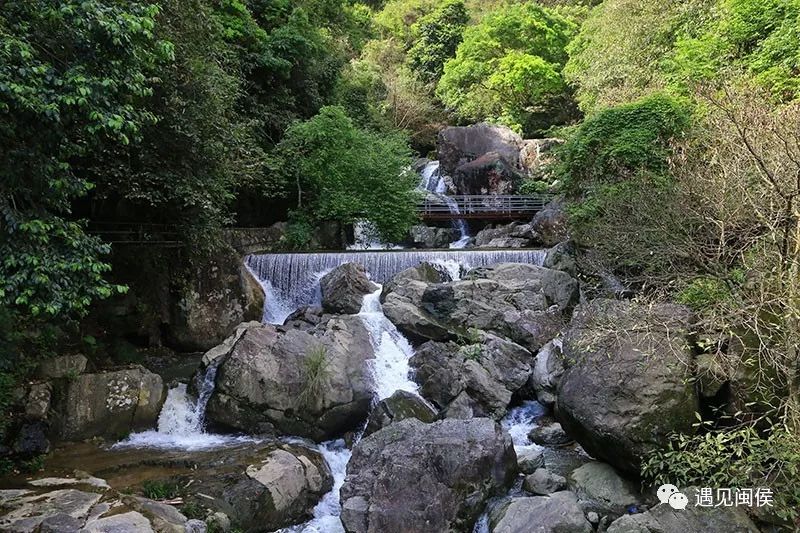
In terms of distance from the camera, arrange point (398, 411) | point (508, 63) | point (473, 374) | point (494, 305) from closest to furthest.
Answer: point (398, 411) < point (473, 374) < point (494, 305) < point (508, 63)

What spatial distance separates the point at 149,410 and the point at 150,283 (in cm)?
374

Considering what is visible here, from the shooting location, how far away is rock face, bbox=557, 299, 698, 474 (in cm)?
601

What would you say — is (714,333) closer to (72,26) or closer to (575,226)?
(575,226)

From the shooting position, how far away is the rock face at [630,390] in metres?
6.01

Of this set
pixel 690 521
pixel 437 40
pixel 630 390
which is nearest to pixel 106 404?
pixel 630 390

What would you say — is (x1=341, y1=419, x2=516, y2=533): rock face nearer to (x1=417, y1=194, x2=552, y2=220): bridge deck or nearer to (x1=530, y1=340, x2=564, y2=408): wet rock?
(x1=530, y1=340, x2=564, y2=408): wet rock

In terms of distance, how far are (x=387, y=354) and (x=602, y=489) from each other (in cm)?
453

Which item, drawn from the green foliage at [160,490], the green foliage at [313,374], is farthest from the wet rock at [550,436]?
the green foliage at [160,490]

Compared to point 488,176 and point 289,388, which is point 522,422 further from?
point 488,176

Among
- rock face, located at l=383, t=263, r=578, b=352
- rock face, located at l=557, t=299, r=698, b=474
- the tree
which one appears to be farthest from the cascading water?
the tree

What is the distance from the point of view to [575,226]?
10969 millimetres

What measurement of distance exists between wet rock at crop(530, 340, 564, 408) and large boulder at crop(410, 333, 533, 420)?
21 centimetres

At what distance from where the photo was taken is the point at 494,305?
11.0 metres

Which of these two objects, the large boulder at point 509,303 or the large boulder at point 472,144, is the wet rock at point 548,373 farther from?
the large boulder at point 472,144
